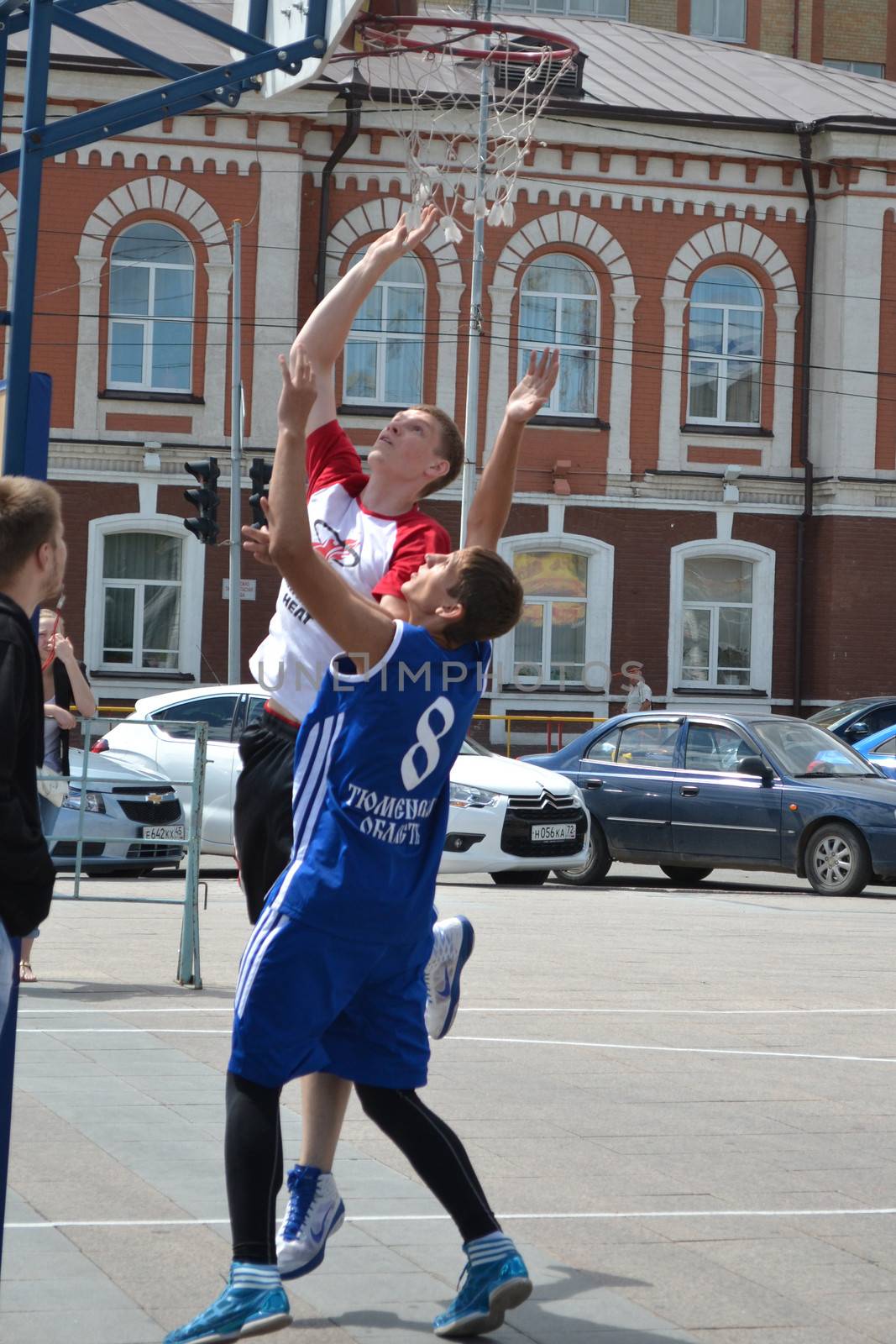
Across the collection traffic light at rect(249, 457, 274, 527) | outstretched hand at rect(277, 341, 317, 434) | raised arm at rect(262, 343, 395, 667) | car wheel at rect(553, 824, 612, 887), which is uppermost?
traffic light at rect(249, 457, 274, 527)

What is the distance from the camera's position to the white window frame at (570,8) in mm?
47344

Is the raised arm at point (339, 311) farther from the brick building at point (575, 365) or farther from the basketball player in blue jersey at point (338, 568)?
the brick building at point (575, 365)

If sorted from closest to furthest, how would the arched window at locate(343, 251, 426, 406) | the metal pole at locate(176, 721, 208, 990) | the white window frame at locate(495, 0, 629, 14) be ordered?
the metal pole at locate(176, 721, 208, 990) < the arched window at locate(343, 251, 426, 406) < the white window frame at locate(495, 0, 629, 14)

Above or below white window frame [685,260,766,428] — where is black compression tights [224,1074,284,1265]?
below

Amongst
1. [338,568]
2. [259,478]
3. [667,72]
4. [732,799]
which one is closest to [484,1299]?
[338,568]

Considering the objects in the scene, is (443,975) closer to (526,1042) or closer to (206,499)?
(526,1042)

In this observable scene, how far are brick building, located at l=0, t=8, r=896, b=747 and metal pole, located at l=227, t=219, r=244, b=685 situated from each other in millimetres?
236

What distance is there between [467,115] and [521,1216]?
25.0m

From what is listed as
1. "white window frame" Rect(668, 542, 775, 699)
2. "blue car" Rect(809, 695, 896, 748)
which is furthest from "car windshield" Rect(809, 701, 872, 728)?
"white window frame" Rect(668, 542, 775, 699)

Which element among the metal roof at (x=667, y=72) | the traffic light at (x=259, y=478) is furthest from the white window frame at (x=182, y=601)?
the metal roof at (x=667, y=72)

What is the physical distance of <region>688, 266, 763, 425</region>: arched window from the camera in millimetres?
32844

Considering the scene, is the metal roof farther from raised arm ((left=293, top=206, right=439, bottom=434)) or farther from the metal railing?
raised arm ((left=293, top=206, right=439, bottom=434))

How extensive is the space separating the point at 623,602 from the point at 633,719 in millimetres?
13877

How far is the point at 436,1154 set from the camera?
432 centimetres
